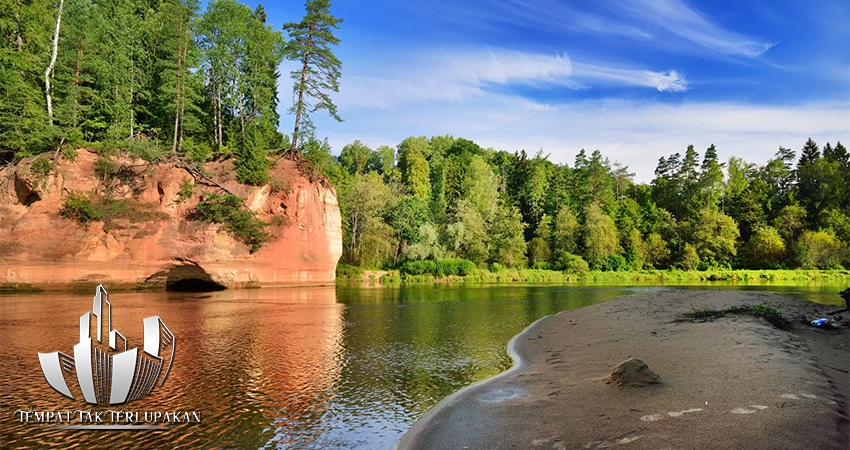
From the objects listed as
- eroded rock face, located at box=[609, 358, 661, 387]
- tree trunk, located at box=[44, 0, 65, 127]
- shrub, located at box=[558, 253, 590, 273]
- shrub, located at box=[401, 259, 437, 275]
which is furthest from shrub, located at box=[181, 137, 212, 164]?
shrub, located at box=[558, 253, 590, 273]

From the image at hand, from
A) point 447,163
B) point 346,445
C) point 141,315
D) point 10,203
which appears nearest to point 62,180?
point 10,203

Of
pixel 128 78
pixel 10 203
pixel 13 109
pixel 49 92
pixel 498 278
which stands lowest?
pixel 498 278

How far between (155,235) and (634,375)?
3592 centimetres

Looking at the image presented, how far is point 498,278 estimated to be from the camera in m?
57.8

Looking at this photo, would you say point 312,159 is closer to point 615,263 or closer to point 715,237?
point 615,263

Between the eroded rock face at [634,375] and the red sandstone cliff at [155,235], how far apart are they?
34.2 meters

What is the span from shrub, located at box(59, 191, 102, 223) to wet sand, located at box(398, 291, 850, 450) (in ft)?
111

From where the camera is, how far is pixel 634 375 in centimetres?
674

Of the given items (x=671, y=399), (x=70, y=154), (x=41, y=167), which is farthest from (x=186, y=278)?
(x=671, y=399)

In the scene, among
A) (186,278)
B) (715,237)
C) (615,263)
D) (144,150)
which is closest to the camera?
(144,150)

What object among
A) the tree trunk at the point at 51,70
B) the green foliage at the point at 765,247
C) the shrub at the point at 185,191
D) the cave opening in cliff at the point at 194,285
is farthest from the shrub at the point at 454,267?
the green foliage at the point at 765,247

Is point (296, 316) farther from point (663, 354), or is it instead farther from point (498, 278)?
point (498, 278)

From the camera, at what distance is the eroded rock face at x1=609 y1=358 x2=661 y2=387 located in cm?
670

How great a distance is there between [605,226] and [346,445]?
217 feet
